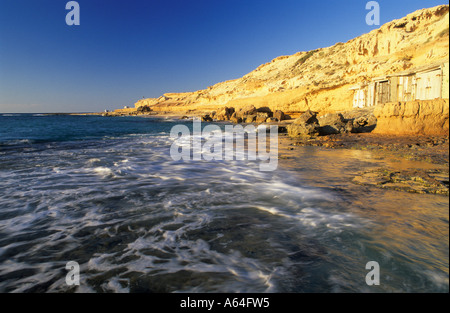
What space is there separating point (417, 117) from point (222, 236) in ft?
28.0

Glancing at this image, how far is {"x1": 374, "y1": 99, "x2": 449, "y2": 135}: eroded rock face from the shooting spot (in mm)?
7449

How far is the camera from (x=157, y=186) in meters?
4.69

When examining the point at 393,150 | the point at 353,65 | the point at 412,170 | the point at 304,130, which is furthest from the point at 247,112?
the point at 412,170

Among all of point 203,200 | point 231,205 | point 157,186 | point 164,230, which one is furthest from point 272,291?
point 157,186

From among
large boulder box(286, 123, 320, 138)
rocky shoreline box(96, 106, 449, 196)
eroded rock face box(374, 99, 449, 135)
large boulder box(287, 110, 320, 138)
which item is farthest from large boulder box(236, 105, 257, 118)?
eroded rock face box(374, 99, 449, 135)

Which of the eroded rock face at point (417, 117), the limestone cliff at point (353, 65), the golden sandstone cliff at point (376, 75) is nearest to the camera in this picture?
the eroded rock face at point (417, 117)

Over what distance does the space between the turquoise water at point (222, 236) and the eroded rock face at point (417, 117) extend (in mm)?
5010

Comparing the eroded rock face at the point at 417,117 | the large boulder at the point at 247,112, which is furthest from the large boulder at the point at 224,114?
the eroded rock face at the point at 417,117

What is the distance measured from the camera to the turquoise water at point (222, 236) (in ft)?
6.46

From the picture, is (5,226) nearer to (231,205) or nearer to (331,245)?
(231,205)

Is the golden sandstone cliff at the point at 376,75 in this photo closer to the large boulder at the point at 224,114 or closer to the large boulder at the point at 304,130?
the large boulder at the point at 304,130

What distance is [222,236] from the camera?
8.87 feet

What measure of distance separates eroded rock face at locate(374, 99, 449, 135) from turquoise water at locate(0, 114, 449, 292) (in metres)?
5.01
